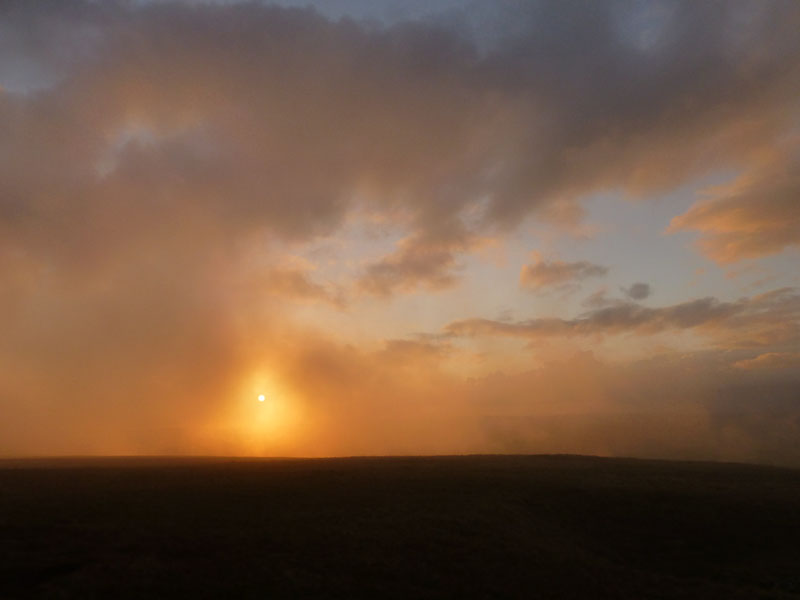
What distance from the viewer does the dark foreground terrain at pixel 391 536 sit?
72.5ft

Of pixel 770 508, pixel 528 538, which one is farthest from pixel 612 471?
pixel 528 538

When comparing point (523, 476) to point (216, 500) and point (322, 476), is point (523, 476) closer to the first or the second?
point (322, 476)

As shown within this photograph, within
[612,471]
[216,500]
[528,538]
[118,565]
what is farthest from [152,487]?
[612,471]

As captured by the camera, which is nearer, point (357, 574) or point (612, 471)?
point (357, 574)

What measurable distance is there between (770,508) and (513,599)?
27928 millimetres

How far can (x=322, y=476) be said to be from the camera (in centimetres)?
4466

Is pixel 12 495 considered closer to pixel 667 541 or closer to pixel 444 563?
pixel 444 563

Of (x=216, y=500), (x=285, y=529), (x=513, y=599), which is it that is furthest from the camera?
(x=216, y=500)

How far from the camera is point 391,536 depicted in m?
28.3

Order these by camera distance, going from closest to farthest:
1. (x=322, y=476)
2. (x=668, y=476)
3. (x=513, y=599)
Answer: (x=513, y=599) → (x=322, y=476) → (x=668, y=476)

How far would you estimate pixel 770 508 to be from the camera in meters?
37.6

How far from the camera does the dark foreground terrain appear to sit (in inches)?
870

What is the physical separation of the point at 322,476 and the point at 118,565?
2347 cm

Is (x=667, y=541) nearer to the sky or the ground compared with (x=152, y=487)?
nearer to the ground
